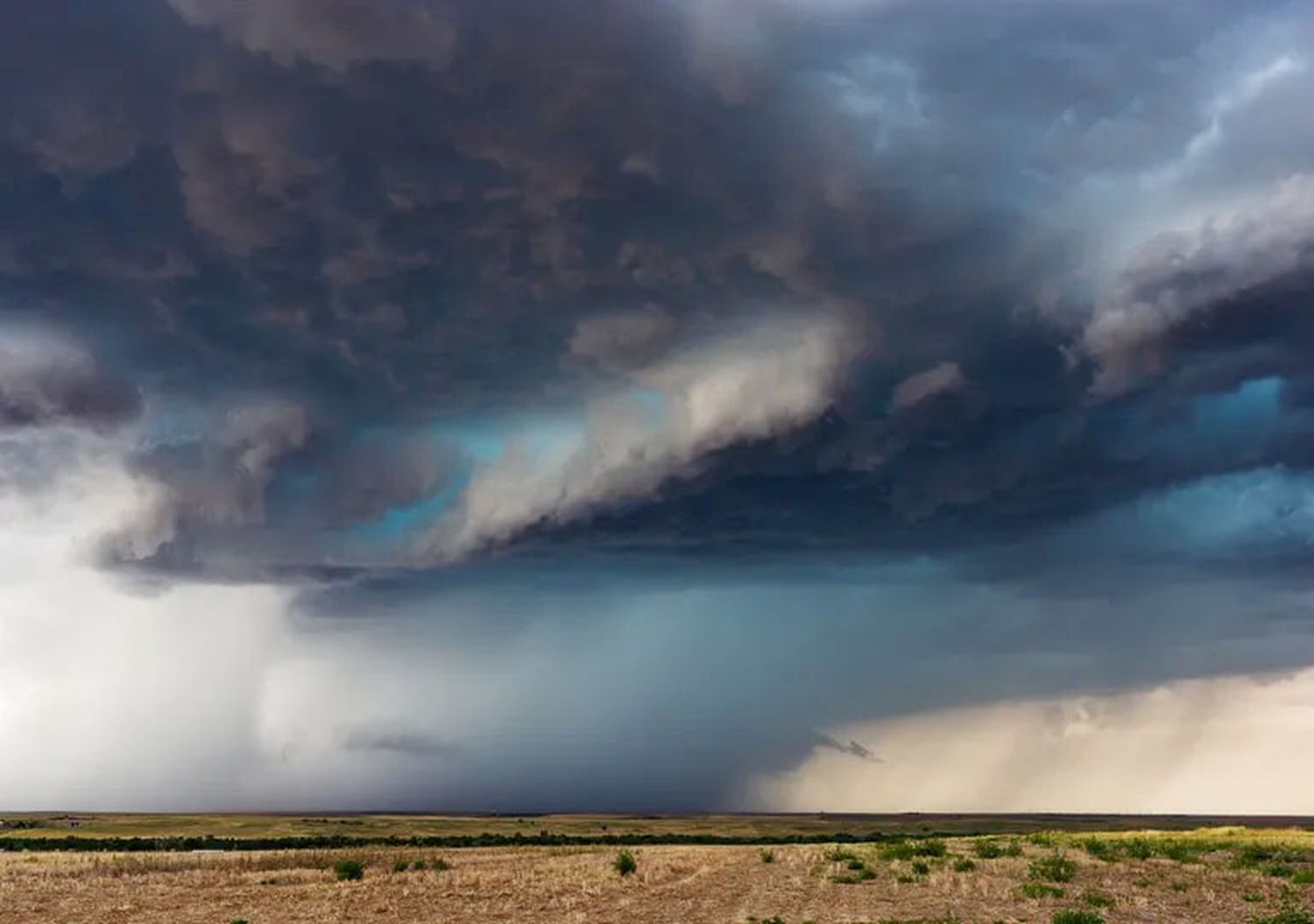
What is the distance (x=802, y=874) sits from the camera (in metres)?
62.4

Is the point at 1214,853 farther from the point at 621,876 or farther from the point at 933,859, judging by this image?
the point at 621,876

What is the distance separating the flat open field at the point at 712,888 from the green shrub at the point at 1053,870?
0.48 feet

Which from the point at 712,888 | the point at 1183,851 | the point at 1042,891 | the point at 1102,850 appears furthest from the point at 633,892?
the point at 1183,851

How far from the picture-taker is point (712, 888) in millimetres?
55000

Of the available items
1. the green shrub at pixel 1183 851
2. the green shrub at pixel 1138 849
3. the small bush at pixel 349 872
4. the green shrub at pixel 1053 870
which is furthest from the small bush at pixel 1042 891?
the small bush at pixel 349 872

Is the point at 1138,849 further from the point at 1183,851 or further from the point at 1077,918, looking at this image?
the point at 1077,918

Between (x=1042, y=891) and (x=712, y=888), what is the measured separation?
15.5 meters

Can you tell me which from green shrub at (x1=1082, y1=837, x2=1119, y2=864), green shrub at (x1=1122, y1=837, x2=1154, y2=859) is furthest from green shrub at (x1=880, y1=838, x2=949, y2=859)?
green shrub at (x1=1122, y1=837, x2=1154, y2=859)

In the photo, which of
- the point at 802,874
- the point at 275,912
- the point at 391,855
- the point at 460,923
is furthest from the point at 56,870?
the point at 802,874

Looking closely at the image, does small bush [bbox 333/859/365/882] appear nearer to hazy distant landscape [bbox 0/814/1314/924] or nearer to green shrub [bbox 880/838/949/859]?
hazy distant landscape [bbox 0/814/1314/924]

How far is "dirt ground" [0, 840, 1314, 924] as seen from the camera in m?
43.7

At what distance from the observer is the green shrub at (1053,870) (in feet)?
187

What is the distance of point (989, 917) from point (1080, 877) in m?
20.2

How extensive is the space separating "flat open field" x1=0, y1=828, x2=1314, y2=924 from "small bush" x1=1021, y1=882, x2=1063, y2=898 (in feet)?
0.60
